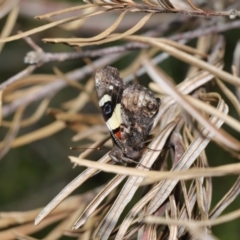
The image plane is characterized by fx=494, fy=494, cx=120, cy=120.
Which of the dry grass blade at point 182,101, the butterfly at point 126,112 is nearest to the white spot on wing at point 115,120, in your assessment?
the butterfly at point 126,112

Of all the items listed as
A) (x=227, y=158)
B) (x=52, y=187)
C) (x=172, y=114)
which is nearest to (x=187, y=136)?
(x=172, y=114)

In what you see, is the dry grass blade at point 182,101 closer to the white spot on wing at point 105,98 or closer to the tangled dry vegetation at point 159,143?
the tangled dry vegetation at point 159,143

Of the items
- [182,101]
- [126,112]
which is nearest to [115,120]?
[126,112]

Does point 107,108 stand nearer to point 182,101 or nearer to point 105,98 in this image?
point 105,98

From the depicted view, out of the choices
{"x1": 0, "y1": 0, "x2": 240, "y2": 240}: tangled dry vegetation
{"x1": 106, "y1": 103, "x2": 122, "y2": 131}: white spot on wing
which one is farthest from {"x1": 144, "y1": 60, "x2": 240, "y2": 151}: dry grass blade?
{"x1": 106, "y1": 103, "x2": 122, "y2": 131}: white spot on wing

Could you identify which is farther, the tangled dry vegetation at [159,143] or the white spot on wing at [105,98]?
the white spot on wing at [105,98]

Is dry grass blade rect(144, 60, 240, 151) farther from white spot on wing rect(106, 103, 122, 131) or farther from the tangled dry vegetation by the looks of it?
white spot on wing rect(106, 103, 122, 131)

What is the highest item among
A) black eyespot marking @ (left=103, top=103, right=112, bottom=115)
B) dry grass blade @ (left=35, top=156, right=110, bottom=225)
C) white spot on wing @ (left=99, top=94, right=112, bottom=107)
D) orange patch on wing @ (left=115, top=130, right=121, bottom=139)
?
white spot on wing @ (left=99, top=94, right=112, bottom=107)

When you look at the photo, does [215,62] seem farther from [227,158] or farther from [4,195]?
[4,195]
